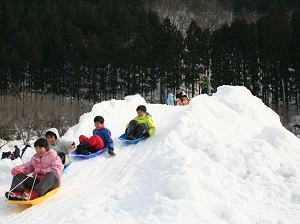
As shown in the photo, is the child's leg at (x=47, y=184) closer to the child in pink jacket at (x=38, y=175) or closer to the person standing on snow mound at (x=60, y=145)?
the child in pink jacket at (x=38, y=175)

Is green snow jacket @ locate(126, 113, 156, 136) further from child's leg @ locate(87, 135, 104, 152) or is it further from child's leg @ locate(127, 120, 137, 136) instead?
child's leg @ locate(87, 135, 104, 152)

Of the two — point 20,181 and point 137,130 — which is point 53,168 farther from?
point 137,130

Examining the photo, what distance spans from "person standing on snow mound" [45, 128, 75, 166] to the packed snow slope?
31 cm

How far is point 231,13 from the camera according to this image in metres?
A: 83.2

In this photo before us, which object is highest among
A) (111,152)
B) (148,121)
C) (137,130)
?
(148,121)

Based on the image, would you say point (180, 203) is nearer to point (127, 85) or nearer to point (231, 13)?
point (127, 85)

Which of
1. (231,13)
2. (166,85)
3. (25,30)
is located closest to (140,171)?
(166,85)

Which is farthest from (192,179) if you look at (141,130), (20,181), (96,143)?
(141,130)

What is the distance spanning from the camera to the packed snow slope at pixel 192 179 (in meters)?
6.33

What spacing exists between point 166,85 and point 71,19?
23.5 m

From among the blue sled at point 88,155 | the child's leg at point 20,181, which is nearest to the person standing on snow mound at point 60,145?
the blue sled at point 88,155

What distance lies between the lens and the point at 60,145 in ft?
31.1

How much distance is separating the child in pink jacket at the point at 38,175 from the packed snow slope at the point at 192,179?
0.25m

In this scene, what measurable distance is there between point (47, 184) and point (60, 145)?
2119 millimetres
